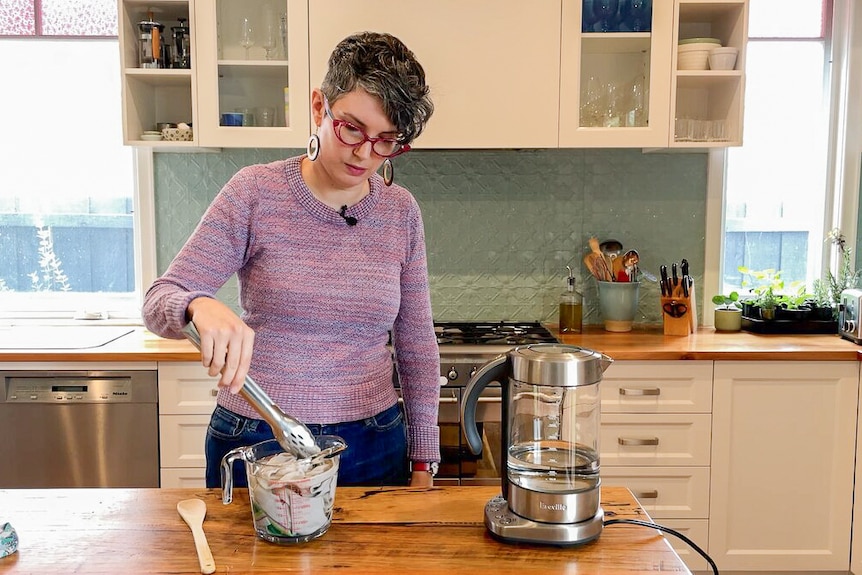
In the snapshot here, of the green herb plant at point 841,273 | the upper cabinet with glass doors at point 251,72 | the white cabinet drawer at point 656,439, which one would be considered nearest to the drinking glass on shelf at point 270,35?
the upper cabinet with glass doors at point 251,72

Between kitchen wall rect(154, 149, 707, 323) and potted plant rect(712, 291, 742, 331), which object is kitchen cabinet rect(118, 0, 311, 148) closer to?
kitchen wall rect(154, 149, 707, 323)

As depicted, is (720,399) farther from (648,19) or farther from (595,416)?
(595,416)

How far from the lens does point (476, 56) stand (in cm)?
260

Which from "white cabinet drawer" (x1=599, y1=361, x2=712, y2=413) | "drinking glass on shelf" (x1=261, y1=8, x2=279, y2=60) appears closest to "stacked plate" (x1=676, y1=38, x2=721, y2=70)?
"white cabinet drawer" (x1=599, y1=361, x2=712, y2=413)

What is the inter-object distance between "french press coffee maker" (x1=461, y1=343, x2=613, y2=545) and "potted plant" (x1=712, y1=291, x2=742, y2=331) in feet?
6.24

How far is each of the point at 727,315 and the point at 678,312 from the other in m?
0.23

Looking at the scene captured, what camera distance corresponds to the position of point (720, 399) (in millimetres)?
2518

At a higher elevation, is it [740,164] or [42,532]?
[740,164]

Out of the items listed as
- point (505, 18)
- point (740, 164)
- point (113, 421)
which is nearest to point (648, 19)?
point (505, 18)

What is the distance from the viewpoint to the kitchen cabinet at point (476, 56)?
2.58 meters

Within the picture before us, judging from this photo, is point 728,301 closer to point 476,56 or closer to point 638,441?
point 638,441

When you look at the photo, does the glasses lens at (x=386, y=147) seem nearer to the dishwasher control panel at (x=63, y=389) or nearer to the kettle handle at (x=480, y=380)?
the kettle handle at (x=480, y=380)

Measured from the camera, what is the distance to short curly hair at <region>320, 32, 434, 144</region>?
1.29 meters

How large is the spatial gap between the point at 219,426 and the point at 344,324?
303 millimetres
